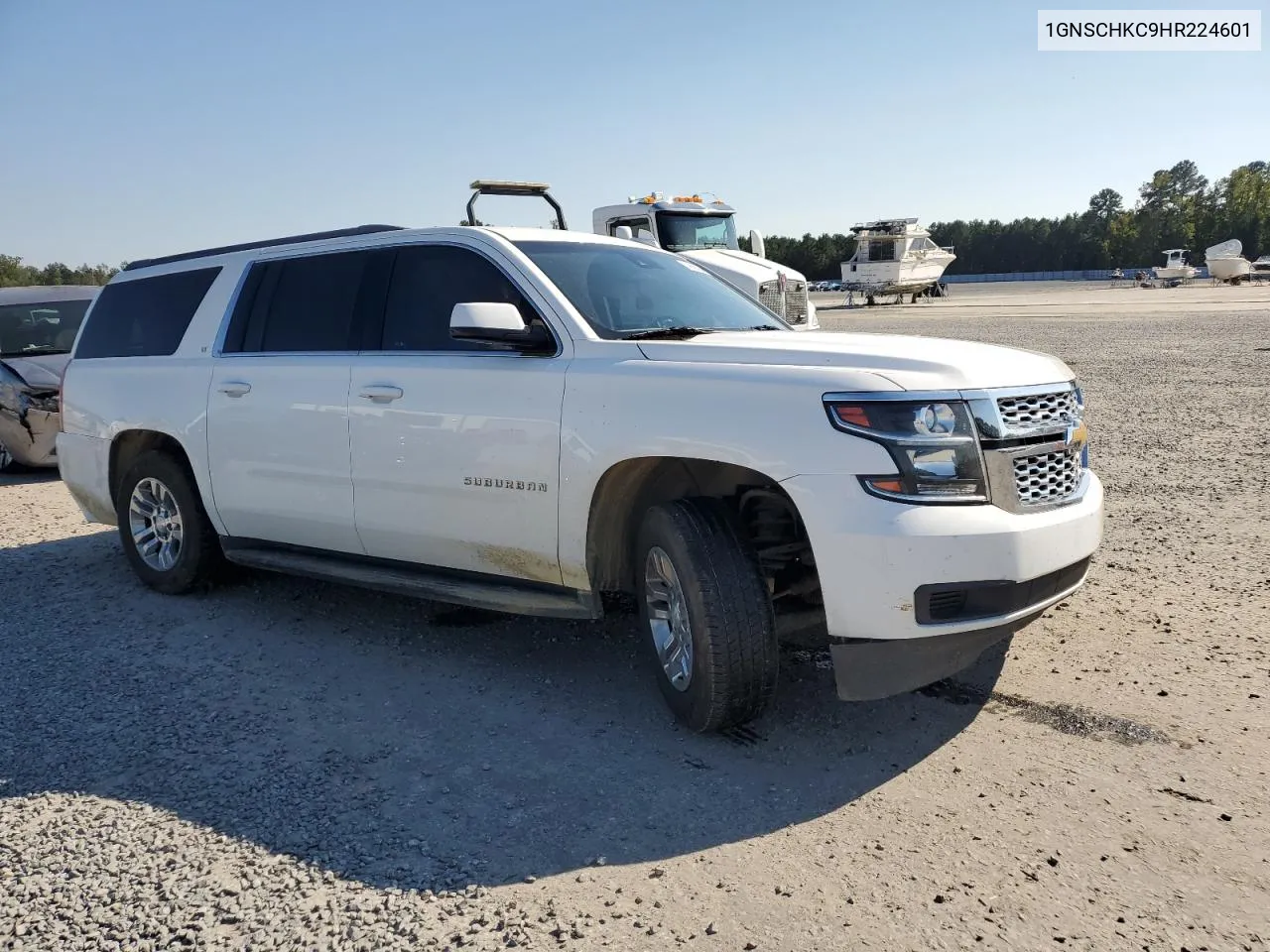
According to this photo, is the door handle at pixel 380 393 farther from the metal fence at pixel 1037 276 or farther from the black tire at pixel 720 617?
the metal fence at pixel 1037 276

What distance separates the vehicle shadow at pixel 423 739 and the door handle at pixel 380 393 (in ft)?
4.09

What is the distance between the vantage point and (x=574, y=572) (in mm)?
4160

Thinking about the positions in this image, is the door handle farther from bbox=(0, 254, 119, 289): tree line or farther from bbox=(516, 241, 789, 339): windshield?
bbox=(0, 254, 119, 289): tree line

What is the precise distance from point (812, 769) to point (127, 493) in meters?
4.58

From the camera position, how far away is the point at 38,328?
10992 millimetres

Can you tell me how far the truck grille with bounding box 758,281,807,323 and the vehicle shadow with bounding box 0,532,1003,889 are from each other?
11837 millimetres

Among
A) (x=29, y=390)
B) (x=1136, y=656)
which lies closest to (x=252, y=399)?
(x=1136, y=656)

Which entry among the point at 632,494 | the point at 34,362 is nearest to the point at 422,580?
the point at 632,494

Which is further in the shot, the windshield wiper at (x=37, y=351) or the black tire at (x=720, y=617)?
→ the windshield wiper at (x=37, y=351)

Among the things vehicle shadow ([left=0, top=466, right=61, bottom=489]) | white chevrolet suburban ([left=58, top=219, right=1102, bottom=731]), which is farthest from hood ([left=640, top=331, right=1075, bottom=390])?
vehicle shadow ([left=0, top=466, right=61, bottom=489])

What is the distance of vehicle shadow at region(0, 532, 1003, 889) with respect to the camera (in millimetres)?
3234

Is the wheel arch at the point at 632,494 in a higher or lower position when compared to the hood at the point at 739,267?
lower

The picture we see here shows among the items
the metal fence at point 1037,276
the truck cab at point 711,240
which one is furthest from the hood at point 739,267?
the metal fence at point 1037,276

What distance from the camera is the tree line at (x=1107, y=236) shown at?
98312mm
